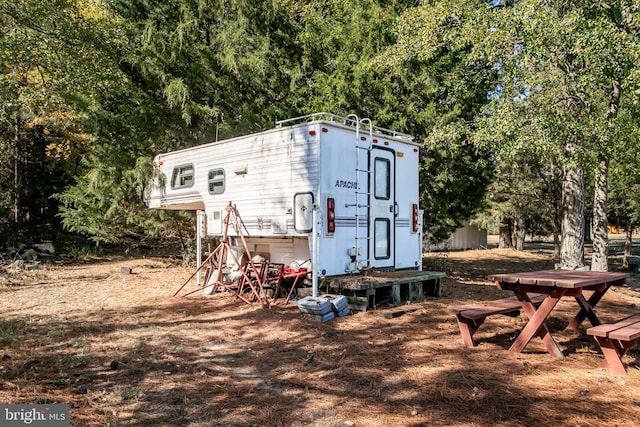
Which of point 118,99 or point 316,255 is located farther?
point 118,99

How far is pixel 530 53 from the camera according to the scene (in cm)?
936

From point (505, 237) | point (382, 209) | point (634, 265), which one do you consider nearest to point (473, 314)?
point (382, 209)

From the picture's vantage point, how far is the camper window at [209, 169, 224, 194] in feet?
31.6

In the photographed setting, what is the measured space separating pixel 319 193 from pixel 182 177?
12.7 ft

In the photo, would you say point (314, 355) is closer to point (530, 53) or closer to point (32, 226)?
point (530, 53)

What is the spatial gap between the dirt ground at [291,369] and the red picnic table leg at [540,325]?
6.2 inches

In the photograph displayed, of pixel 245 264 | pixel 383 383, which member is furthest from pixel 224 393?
pixel 245 264

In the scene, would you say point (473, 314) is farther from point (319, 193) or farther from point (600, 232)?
point (600, 232)

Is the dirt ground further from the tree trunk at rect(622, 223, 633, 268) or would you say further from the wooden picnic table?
the tree trunk at rect(622, 223, 633, 268)

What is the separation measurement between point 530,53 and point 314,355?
7.06 meters

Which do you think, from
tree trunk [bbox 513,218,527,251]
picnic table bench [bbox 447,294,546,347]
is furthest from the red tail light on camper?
tree trunk [bbox 513,218,527,251]

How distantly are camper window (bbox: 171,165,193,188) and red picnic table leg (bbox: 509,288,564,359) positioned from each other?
700 centimetres

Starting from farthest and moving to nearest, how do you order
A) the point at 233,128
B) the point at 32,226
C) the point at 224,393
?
the point at 32,226 < the point at 233,128 < the point at 224,393

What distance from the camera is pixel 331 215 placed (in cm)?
801
